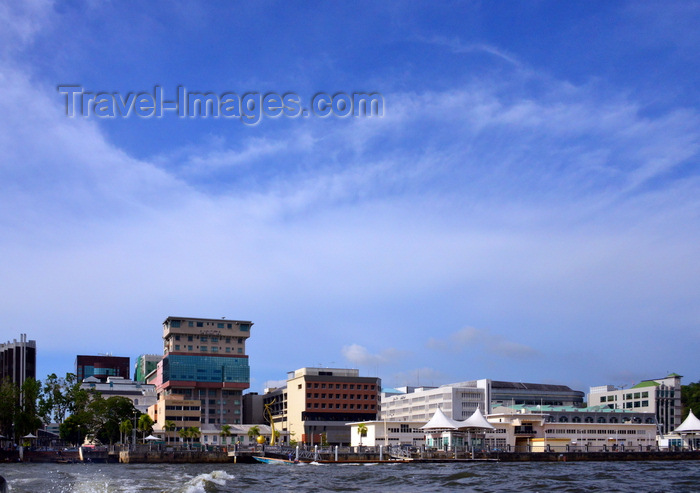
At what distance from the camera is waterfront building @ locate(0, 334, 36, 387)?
627 feet

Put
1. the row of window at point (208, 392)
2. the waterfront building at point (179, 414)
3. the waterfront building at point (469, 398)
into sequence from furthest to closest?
the waterfront building at point (469, 398), the row of window at point (208, 392), the waterfront building at point (179, 414)

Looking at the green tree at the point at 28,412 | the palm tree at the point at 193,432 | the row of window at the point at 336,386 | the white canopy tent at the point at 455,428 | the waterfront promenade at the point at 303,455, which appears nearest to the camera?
the waterfront promenade at the point at 303,455

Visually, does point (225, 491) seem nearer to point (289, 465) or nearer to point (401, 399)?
point (289, 465)

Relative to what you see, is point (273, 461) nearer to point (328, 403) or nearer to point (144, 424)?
point (144, 424)

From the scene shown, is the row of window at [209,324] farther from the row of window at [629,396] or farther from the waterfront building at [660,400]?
the row of window at [629,396]

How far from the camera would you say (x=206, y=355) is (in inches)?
6260

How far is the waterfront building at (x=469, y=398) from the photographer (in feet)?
550

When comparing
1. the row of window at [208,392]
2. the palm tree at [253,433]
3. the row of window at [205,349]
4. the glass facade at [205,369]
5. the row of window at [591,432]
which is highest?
the row of window at [205,349]

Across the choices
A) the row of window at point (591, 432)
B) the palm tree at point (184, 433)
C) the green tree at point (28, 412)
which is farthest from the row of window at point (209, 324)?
the row of window at point (591, 432)

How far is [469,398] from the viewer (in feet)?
559

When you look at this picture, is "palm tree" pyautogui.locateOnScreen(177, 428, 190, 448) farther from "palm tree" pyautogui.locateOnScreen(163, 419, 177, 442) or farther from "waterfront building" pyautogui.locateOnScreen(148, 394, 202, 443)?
"waterfront building" pyautogui.locateOnScreen(148, 394, 202, 443)

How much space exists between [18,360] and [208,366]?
2519 inches

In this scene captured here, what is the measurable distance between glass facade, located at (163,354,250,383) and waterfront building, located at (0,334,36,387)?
5347 cm

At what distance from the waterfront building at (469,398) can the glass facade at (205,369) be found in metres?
41.5
